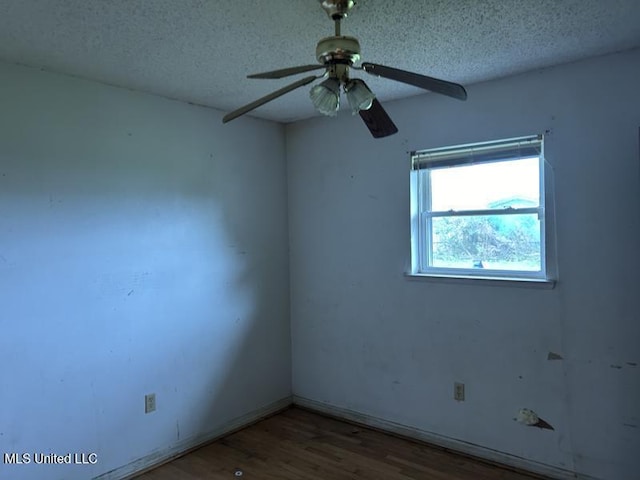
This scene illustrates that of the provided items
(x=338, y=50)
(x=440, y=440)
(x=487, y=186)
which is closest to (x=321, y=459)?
(x=440, y=440)

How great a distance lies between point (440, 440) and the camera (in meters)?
2.98

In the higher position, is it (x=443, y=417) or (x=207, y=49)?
(x=207, y=49)

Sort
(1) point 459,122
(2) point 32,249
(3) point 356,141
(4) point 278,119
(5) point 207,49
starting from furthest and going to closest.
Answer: (4) point 278,119, (3) point 356,141, (1) point 459,122, (2) point 32,249, (5) point 207,49

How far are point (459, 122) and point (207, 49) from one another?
1623 millimetres

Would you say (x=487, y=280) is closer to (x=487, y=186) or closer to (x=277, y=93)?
(x=487, y=186)

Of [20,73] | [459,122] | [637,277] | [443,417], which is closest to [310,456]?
[443,417]

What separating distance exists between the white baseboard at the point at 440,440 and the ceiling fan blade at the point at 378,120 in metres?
2.12

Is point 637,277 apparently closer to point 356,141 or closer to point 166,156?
point 356,141

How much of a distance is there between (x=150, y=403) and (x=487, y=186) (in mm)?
2571

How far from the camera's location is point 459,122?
9.43ft

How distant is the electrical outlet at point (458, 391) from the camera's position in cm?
290

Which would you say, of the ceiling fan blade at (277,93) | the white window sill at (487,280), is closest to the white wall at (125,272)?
the ceiling fan blade at (277,93)

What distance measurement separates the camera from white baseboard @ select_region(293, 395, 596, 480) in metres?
2.58

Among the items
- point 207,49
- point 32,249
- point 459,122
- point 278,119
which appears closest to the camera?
point 207,49
